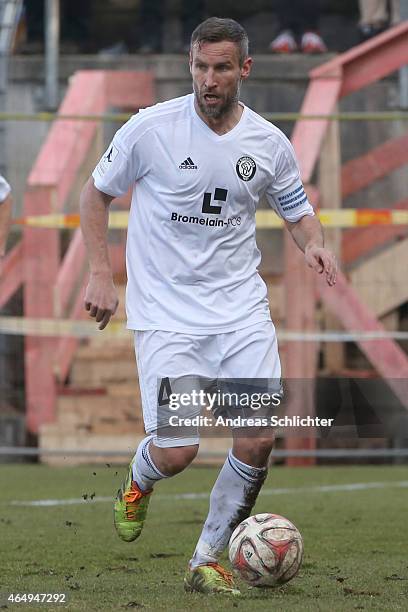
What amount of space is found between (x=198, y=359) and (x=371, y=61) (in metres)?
9.06

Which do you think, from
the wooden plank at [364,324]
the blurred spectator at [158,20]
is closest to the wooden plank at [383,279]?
the wooden plank at [364,324]

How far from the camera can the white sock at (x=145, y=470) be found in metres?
5.98

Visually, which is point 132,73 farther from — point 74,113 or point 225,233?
point 225,233

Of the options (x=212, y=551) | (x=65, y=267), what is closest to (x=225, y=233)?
(x=212, y=551)

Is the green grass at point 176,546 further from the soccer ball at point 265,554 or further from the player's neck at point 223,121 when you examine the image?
the player's neck at point 223,121

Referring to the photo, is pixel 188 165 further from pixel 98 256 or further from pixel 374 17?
pixel 374 17

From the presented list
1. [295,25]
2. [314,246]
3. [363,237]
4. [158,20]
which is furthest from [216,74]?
[158,20]

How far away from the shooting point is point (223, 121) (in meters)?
5.99

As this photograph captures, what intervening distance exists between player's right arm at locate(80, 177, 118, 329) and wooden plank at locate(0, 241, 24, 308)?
690cm

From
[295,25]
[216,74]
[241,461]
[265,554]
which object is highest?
[295,25]

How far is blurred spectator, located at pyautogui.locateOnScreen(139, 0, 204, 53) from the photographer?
1722 centimetres

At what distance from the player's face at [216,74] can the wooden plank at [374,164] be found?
288 inches

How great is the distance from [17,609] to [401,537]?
339cm

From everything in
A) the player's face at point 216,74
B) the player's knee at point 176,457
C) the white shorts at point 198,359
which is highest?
the player's face at point 216,74
